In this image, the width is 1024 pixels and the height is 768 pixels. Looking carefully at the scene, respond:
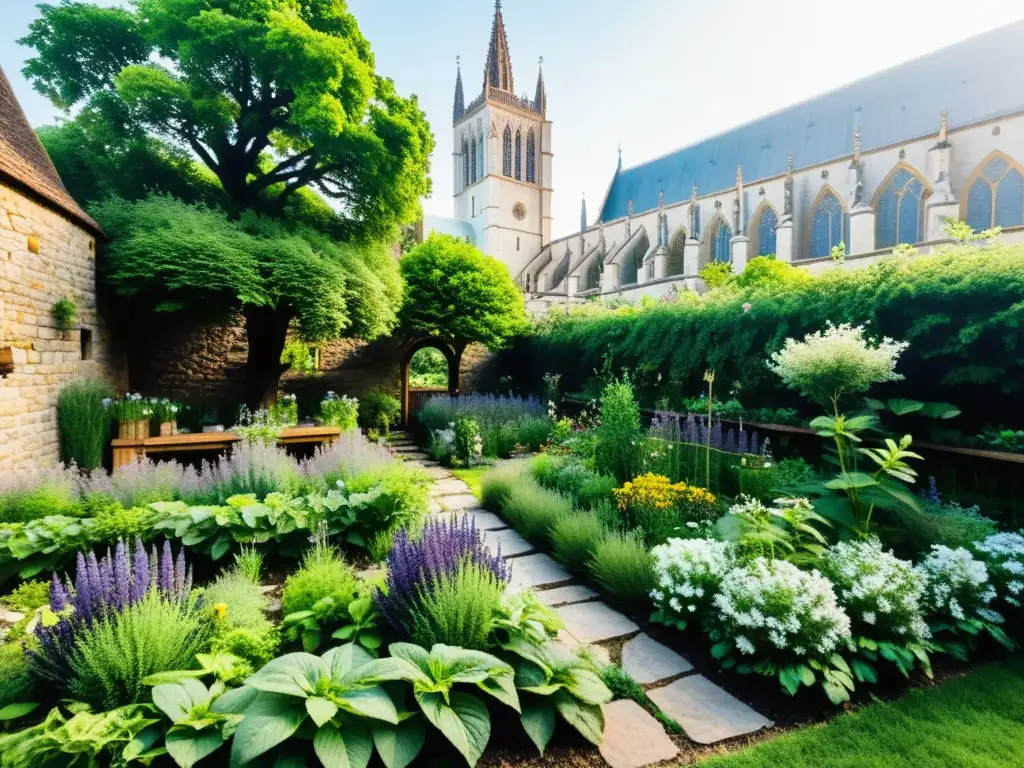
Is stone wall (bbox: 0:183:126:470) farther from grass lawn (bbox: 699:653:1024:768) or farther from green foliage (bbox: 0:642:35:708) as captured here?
grass lawn (bbox: 699:653:1024:768)

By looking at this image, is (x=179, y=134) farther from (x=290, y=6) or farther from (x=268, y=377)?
(x=268, y=377)

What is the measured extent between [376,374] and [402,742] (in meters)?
9.88

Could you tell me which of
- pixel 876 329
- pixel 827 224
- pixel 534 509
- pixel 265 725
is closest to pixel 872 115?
pixel 827 224

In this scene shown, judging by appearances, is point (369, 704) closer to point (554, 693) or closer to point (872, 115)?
point (554, 693)

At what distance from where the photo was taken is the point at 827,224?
21938mm

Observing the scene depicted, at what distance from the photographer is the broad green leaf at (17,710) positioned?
1.90 m

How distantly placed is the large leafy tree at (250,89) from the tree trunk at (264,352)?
1.77m

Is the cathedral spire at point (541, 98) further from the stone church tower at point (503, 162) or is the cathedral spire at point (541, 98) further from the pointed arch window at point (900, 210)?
the pointed arch window at point (900, 210)

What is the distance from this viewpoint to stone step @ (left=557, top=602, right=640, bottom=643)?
9.53 feet

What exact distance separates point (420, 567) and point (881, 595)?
2.37 m

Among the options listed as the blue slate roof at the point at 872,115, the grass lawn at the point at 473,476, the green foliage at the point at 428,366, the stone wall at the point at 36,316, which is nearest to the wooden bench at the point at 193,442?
the stone wall at the point at 36,316

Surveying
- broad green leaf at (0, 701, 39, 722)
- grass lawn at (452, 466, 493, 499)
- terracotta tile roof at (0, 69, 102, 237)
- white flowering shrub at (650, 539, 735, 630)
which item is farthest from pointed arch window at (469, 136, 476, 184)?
broad green leaf at (0, 701, 39, 722)

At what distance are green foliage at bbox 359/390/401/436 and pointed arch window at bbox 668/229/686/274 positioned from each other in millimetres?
20997

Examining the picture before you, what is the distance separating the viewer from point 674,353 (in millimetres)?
7258
